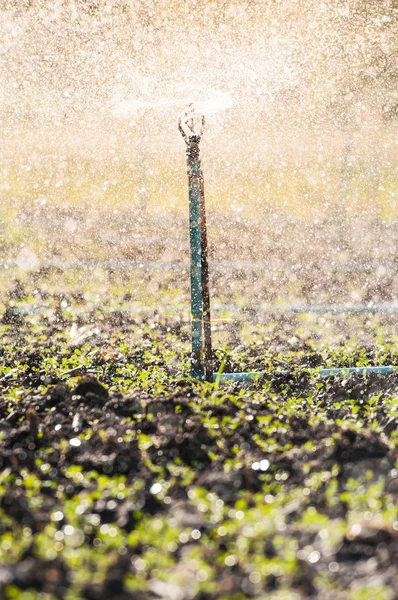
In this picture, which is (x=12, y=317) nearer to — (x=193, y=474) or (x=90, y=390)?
(x=90, y=390)

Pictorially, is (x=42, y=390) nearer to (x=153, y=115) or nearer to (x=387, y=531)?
(x=387, y=531)

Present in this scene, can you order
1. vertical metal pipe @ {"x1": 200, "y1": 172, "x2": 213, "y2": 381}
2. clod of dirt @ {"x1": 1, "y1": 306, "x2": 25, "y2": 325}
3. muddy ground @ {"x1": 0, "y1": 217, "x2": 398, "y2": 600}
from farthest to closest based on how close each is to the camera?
1. clod of dirt @ {"x1": 1, "y1": 306, "x2": 25, "y2": 325}
2. vertical metal pipe @ {"x1": 200, "y1": 172, "x2": 213, "y2": 381}
3. muddy ground @ {"x1": 0, "y1": 217, "x2": 398, "y2": 600}

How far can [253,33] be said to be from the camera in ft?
46.4

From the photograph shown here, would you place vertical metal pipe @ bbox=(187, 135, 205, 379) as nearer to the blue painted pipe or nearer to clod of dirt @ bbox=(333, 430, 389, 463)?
the blue painted pipe

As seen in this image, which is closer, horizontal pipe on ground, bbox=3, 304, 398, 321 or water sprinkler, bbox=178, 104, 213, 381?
water sprinkler, bbox=178, 104, 213, 381

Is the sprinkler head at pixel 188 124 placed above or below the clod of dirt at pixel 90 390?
above

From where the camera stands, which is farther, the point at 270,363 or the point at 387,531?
the point at 270,363

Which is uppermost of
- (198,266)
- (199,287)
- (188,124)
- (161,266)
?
(188,124)

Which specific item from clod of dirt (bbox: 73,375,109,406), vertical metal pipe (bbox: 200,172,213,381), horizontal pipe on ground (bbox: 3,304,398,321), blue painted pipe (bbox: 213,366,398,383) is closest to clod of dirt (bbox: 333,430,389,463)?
clod of dirt (bbox: 73,375,109,406)

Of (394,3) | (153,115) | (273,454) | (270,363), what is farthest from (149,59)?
(273,454)

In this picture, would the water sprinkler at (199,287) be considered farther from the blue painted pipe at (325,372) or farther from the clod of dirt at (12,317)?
the clod of dirt at (12,317)

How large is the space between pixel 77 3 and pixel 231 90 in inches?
158

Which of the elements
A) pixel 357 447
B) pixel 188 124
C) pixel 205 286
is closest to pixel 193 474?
pixel 357 447

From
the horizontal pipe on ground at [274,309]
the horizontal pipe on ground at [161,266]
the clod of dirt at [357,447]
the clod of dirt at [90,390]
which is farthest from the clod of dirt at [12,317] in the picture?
the clod of dirt at [357,447]
